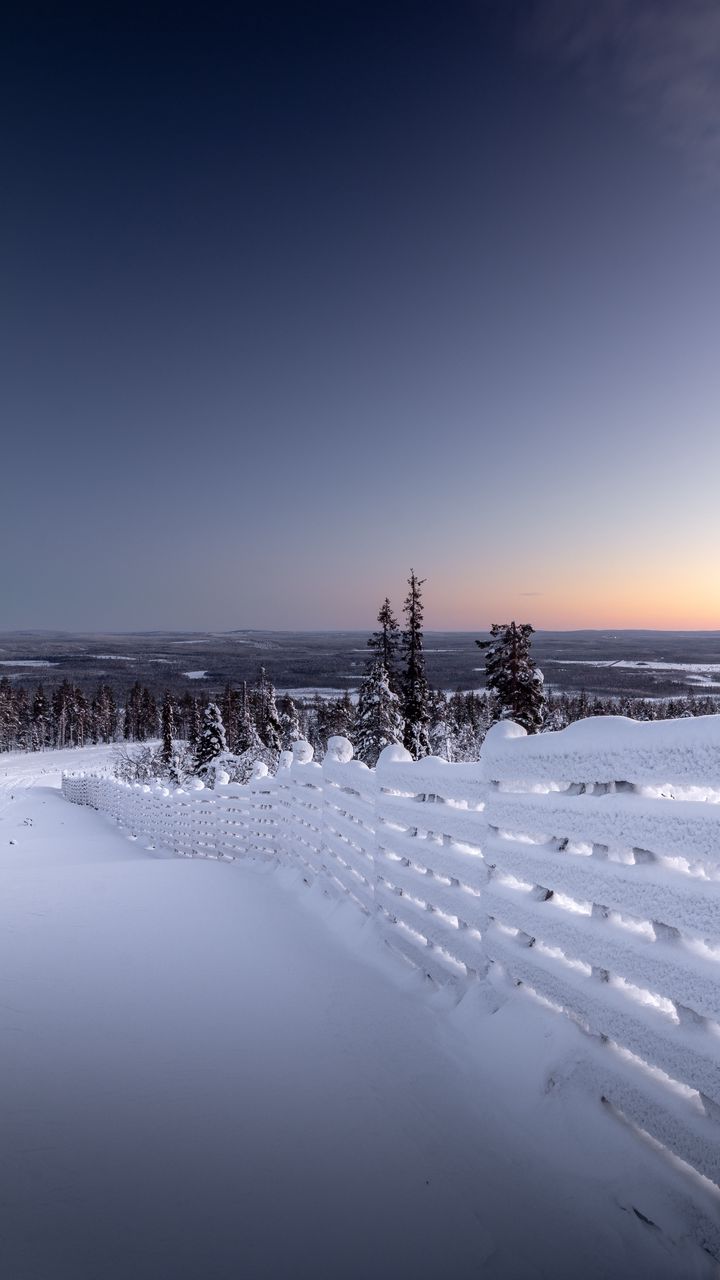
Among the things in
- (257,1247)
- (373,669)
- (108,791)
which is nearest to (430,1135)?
(257,1247)

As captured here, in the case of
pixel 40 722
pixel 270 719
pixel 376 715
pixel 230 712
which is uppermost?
pixel 376 715

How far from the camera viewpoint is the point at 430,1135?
2.66 metres

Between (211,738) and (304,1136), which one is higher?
(304,1136)

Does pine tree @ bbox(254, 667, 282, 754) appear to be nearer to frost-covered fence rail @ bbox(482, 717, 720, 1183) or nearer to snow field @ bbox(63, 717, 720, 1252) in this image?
snow field @ bbox(63, 717, 720, 1252)

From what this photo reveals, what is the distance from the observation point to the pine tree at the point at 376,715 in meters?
33.2

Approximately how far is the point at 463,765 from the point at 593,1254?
83.8 inches

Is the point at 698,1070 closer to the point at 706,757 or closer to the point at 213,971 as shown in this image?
the point at 706,757

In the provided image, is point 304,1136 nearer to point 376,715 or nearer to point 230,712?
point 376,715

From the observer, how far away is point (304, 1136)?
2.65m

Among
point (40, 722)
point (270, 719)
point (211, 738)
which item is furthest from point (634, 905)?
point (40, 722)

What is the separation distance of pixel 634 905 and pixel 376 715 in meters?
31.5

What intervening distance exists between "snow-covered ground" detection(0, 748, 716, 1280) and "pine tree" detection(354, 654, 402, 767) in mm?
28596

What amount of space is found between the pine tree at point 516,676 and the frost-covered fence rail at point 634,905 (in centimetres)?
2844

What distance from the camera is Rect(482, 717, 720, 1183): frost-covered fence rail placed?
2.07 metres
